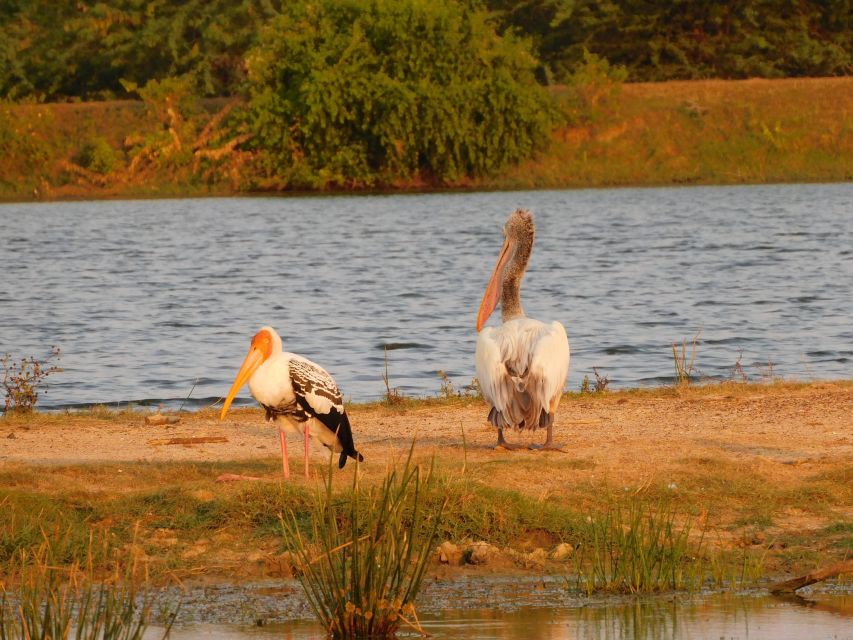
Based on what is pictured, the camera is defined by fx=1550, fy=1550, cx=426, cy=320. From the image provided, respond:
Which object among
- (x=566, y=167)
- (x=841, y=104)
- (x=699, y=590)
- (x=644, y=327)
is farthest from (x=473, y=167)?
(x=699, y=590)

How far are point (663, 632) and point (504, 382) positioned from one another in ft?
9.70

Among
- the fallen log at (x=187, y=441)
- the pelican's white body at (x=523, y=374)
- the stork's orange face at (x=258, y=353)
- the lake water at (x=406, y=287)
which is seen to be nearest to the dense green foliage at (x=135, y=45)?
the lake water at (x=406, y=287)

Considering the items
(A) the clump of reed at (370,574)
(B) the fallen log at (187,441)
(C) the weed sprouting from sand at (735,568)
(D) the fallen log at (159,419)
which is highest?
(A) the clump of reed at (370,574)

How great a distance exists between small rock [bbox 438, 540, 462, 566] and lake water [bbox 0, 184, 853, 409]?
646 cm

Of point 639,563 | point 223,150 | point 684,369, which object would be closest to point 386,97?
point 223,150

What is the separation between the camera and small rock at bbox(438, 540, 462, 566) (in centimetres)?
745

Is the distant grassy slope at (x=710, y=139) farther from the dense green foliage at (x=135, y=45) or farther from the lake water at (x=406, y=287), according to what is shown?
the dense green foliage at (x=135, y=45)

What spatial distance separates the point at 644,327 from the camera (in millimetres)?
19188

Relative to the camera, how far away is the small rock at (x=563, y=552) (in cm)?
747

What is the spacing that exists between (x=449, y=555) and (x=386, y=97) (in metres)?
43.2

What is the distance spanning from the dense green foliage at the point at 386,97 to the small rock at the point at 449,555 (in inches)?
1664

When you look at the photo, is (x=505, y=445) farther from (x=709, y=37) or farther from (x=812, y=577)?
(x=709, y=37)

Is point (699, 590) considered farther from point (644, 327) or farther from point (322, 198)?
point (322, 198)

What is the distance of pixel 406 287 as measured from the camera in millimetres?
24922
